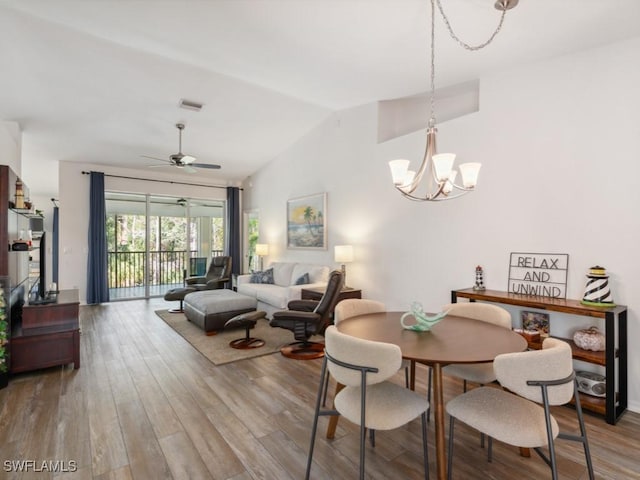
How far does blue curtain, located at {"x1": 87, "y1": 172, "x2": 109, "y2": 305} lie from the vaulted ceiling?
1.00 metres

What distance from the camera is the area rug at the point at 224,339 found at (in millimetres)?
3738

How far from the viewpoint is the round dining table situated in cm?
163

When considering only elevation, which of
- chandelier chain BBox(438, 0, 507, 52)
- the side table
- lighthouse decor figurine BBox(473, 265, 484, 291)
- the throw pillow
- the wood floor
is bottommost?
the wood floor

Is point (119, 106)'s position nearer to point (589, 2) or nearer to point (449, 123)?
point (449, 123)

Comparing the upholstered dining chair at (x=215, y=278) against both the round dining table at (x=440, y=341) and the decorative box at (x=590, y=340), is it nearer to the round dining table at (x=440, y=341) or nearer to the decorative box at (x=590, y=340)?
the round dining table at (x=440, y=341)

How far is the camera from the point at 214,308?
15.1ft

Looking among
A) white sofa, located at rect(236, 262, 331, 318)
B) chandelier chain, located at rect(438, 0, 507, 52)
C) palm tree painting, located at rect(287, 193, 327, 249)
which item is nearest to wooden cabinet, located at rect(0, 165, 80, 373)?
white sofa, located at rect(236, 262, 331, 318)

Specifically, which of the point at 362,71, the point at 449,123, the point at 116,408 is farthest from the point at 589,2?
the point at 116,408

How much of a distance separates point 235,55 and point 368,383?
346 centimetres

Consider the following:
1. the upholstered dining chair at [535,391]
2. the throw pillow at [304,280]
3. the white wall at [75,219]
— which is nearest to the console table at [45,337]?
the throw pillow at [304,280]

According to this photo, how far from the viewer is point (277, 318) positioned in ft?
12.2

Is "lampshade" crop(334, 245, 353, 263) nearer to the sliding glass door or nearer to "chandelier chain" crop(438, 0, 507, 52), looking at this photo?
"chandelier chain" crop(438, 0, 507, 52)

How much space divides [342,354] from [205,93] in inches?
163

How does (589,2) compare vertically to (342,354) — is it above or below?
above
